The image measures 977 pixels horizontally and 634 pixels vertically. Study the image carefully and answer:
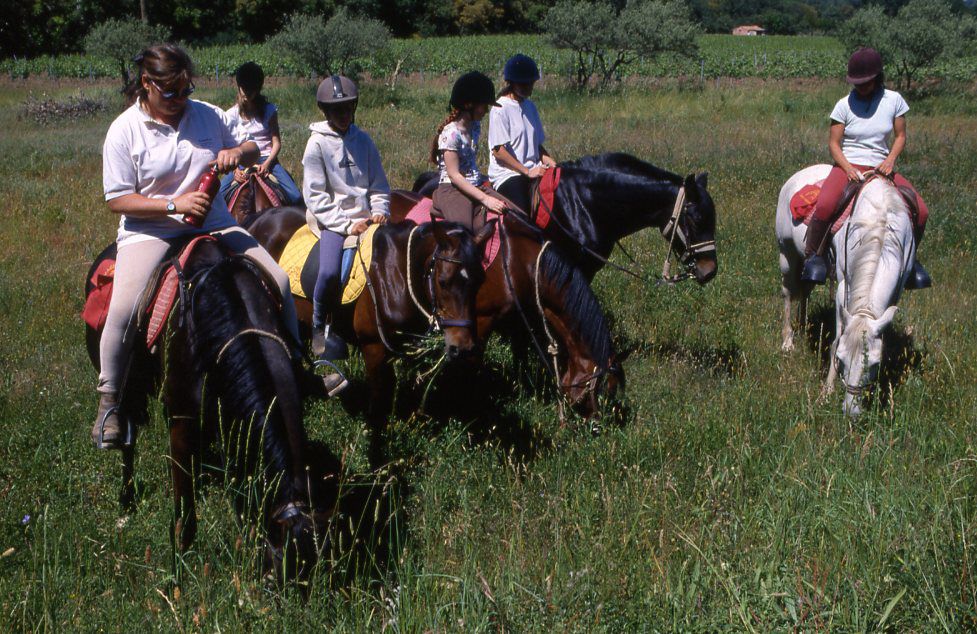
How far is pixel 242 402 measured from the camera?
3.65m

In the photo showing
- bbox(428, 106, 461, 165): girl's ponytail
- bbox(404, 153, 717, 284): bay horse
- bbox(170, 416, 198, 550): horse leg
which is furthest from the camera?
bbox(428, 106, 461, 165): girl's ponytail

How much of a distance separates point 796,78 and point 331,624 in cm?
4623

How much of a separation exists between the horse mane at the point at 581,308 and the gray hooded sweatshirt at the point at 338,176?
4.62ft

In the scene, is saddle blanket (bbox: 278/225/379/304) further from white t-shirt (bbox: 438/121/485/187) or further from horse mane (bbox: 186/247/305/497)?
horse mane (bbox: 186/247/305/497)

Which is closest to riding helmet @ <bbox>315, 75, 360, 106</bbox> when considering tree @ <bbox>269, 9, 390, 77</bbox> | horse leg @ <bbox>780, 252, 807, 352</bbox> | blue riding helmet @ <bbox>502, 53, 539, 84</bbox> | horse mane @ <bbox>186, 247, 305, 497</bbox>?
horse mane @ <bbox>186, 247, 305, 497</bbox>

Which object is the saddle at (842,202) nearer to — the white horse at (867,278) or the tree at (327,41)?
the white horse at (867,278)

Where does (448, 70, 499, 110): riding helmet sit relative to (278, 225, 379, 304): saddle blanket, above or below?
above

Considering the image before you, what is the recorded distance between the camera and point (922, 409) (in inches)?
235

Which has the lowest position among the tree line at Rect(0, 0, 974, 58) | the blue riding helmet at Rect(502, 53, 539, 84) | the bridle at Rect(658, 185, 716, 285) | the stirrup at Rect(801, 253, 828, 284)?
the stirrup at Rect(801, 253, 828, 284)

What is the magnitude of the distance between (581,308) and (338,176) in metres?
2.05

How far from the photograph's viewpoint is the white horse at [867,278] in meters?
5.36

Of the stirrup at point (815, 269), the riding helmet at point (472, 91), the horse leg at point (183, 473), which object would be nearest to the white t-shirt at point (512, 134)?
the riding helmet at point (472, 91)

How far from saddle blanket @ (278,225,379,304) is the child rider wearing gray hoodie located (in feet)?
0.24

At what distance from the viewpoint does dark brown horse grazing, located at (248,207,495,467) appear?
4.89 m
